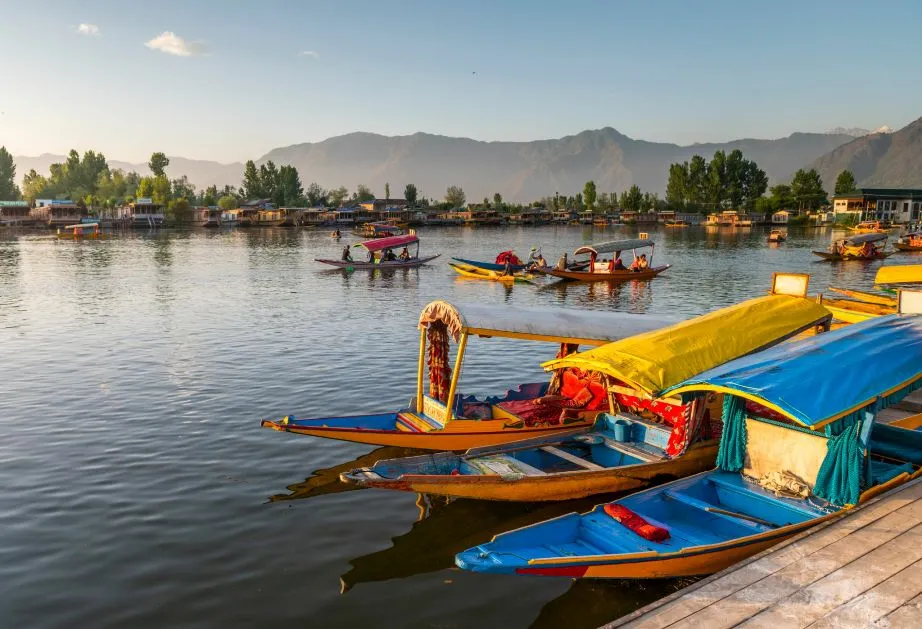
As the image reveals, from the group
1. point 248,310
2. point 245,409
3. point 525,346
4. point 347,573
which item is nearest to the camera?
point 347,573

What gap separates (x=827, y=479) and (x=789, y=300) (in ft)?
19.1

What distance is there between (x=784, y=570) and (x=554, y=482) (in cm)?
396

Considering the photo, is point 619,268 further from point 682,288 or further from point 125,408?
point 125,408

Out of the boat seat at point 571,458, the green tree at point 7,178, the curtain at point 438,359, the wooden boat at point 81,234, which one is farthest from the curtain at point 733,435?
the green tree at point 7,178

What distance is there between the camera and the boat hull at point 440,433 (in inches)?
505

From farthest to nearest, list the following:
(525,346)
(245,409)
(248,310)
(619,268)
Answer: (619,268)
(248,310)
(525,346)
(245,409)

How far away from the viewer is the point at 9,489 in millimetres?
12656

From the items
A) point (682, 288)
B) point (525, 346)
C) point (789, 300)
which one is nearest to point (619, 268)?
point (682, 288)

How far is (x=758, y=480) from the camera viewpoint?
10.3 meters

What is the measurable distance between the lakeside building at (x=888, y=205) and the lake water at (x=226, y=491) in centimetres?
12348

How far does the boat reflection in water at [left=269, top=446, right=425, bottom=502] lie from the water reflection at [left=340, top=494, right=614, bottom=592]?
1.84 meters

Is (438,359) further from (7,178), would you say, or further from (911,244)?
(7,178)

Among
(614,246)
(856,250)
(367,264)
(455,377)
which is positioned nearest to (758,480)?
(455,377)

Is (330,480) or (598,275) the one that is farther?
(598,275)
